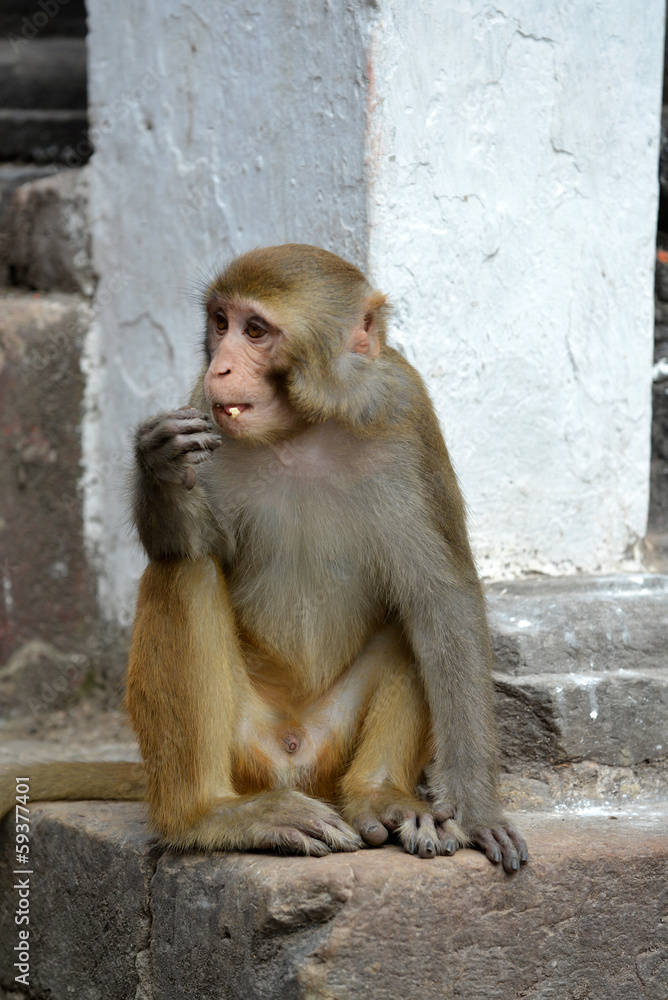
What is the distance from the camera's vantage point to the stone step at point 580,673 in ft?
12.2

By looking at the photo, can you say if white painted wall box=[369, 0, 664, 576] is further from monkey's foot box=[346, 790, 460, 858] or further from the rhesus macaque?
monkey's foot box=[346, 790, 460, 858]

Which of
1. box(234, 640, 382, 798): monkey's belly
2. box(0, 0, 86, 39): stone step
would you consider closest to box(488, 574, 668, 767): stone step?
box(234, 640, 382, 798): monkey's belly

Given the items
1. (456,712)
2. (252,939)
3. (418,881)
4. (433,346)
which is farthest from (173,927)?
(433,346)

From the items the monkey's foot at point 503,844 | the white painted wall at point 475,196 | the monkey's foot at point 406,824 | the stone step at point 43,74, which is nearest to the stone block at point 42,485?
the white painted wall at point 475,196

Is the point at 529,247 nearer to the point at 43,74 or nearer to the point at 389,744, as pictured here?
the point at 389,744

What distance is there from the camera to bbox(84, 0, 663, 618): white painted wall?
3.97 m

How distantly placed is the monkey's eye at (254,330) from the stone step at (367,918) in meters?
1.35

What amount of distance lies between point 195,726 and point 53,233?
10.1 ft

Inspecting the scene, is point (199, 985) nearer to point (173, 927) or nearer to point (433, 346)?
point (173, 927)

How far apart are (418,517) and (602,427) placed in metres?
1.48

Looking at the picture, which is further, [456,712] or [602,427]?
[602,427]

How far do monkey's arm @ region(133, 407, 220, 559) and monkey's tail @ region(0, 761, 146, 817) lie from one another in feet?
3.32

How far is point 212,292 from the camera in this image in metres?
3.19

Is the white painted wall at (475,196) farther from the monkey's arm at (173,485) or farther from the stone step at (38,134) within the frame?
the stone step at (38,134)
